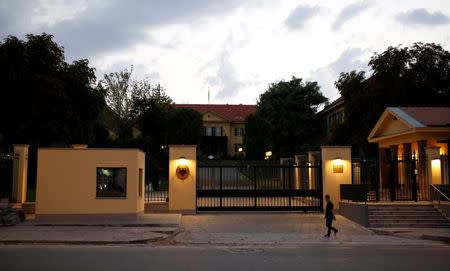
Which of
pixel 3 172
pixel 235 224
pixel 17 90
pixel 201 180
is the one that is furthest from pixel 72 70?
pixel 235 224

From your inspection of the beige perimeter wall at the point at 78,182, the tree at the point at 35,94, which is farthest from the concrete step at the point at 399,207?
the tree at the point at 35,94

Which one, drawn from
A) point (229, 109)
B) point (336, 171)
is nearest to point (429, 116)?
point (336, 171)

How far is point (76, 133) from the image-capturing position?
39188 mm

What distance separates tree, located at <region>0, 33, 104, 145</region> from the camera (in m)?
35.9

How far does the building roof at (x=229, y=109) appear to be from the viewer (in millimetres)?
88438

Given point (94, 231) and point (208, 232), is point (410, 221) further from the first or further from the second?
point (94, 231)

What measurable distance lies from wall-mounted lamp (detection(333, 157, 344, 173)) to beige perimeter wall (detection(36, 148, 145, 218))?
31.2 feet

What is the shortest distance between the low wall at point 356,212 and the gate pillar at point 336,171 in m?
0.94

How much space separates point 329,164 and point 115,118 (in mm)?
35830

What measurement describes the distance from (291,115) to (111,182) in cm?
4252

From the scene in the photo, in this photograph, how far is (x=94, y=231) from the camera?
57.9 feet

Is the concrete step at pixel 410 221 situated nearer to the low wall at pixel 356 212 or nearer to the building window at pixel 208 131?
the low wall at pixel 356 212

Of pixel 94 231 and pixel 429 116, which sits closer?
pixel 94 231

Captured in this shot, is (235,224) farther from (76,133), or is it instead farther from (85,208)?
(76,133)
